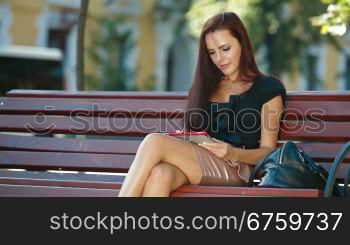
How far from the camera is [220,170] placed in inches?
180

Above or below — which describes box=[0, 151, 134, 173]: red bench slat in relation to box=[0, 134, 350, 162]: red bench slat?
below

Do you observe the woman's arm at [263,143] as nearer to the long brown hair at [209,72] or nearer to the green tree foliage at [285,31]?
the long brown hair at [209,72]

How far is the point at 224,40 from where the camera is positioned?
16.1 ft

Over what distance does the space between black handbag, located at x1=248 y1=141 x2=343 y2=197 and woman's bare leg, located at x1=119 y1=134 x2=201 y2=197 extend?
0.38m

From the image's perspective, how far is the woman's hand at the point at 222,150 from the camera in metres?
4.58

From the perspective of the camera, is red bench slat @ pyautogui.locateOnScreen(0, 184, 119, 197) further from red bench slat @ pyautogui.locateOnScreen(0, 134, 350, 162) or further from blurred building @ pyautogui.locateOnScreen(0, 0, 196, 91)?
blurred building @ pyautogui.locateOnScreen(0, 0, 196, 91)

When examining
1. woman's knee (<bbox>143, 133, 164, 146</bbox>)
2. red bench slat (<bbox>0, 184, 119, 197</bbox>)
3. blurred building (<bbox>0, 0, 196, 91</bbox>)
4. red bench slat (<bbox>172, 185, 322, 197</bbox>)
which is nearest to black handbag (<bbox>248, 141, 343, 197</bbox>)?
red bench slat (<bbox>172, 185, 322, 197</bbox>)

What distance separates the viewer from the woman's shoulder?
192 inches

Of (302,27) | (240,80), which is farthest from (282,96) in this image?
(302,27)

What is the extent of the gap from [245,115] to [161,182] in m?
0.90

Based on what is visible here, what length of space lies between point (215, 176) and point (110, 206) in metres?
0.81

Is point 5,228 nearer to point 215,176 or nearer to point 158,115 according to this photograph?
point 215,176

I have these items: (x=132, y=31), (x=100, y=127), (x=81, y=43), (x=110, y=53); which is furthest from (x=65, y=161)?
(x=132, y=31)

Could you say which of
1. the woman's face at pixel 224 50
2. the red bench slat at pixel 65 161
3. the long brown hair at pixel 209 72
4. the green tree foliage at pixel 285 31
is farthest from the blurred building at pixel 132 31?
the woman's face at pixel 224 50
